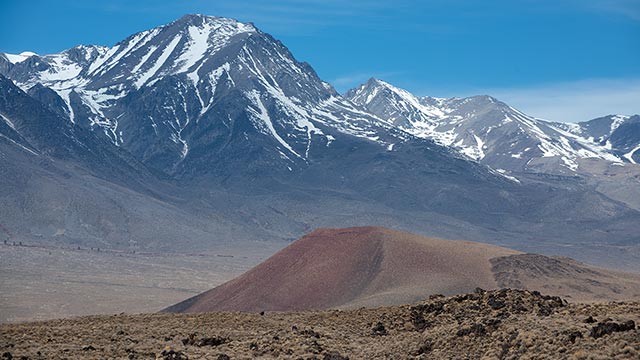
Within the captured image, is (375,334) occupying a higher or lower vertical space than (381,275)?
lower

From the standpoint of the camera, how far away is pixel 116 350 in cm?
2978

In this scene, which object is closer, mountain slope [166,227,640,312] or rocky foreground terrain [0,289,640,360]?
rocky foreground terrain [0,289,640,360]

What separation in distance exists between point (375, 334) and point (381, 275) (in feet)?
146

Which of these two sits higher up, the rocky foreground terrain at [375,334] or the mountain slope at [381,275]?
the mountain slope at [381,275]

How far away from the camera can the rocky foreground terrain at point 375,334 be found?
2553 centimetres

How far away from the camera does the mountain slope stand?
76812mm

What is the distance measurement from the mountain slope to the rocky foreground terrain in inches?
1332

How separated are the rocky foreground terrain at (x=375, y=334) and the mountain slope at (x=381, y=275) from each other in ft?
111

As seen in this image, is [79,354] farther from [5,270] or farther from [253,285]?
[5,270]

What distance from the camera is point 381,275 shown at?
7856cm

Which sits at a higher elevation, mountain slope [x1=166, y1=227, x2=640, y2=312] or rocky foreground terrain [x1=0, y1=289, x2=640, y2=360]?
mountain slope [x1=166, y1=227, x2=640, y2=312]

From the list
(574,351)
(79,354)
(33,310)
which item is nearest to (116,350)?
(79,354)

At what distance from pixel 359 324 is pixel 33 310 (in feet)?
273

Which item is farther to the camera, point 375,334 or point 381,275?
point 381,275
